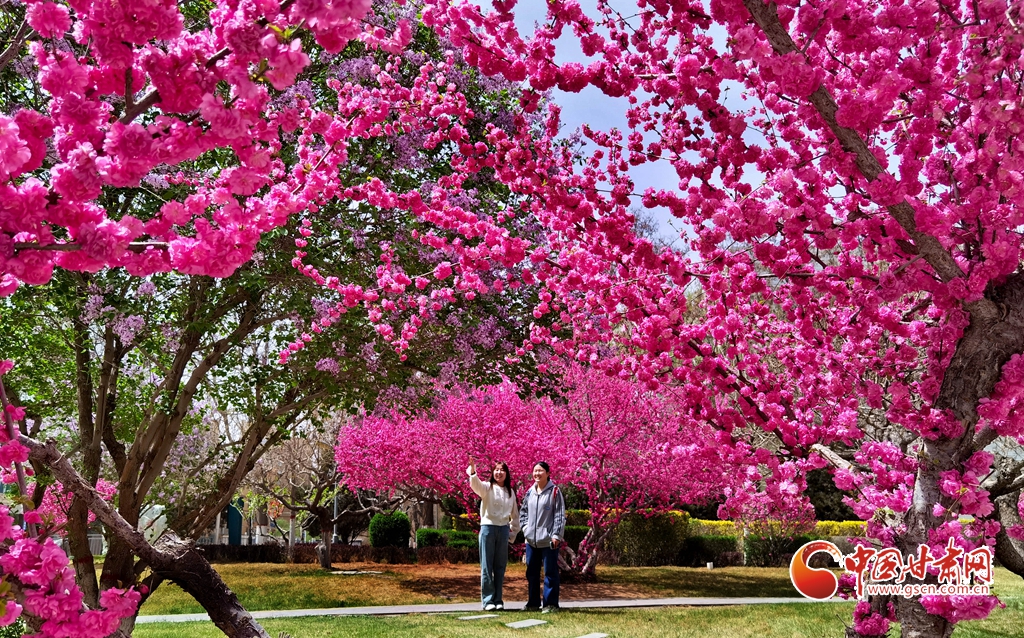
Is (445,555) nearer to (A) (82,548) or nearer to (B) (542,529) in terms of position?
(B) (542,529)

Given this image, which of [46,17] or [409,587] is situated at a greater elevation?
[46,17]

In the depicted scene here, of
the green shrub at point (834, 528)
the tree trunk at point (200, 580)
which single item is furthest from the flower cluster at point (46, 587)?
the green shrub at point (834, 528)

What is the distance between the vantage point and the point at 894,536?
4316 mm

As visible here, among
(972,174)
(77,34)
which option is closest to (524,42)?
(972,174)

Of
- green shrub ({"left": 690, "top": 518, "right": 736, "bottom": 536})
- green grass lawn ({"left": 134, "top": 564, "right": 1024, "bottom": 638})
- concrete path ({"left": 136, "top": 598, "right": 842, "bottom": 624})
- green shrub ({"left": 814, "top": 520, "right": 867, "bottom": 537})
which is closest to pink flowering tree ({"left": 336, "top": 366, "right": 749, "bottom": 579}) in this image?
green grass lawn ({"left": 134, "top": 564, "right": 1024, "bottom": 638})

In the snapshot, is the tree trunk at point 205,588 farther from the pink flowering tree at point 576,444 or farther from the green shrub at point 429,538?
the green shrub at point 429,538

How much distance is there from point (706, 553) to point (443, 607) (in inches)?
477

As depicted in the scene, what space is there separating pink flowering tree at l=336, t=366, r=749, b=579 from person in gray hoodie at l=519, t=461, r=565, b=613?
477 cm

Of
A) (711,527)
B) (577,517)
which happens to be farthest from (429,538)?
(711,527)

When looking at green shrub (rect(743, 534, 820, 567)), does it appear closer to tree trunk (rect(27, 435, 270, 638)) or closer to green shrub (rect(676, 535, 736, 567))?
green shrub (rect(676, 535, 736, 567))

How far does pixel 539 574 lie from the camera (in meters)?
9.55

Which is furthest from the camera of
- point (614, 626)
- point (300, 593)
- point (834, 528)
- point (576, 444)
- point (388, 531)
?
point (388, 531)

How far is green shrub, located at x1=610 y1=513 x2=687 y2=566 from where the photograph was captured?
1947 centimetres

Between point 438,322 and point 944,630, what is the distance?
7.28 metres
